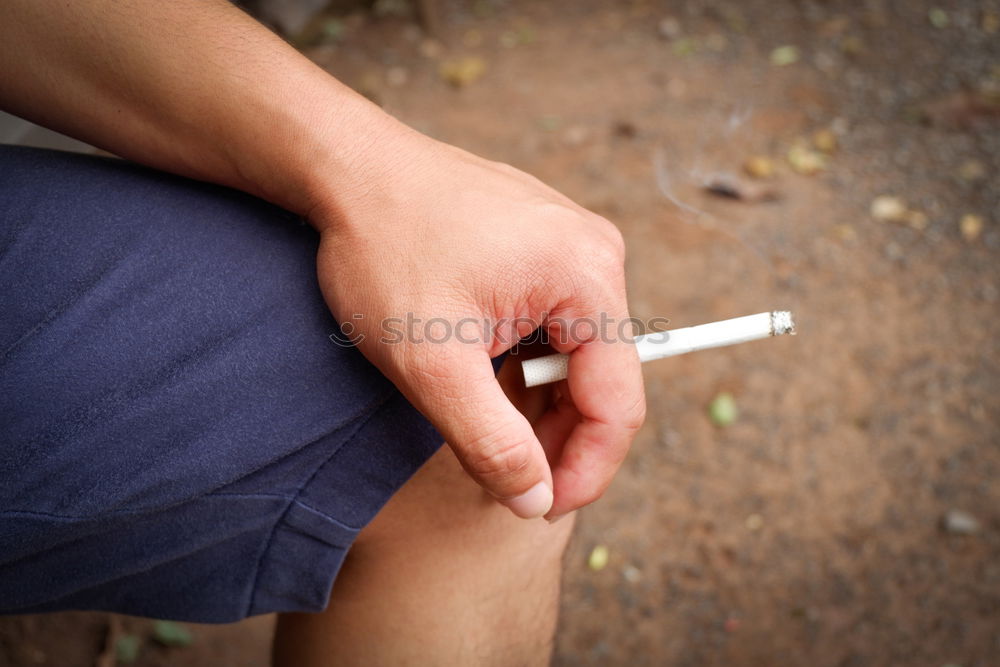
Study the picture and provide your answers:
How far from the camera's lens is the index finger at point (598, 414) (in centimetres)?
89

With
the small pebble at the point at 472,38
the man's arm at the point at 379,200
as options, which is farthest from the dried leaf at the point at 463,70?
the man's arm at the point at 379,200

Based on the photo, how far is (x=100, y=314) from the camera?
81 cm

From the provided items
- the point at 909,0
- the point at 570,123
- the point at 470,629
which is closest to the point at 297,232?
the point at 470,629

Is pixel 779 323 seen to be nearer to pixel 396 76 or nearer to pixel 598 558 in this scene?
pixel 598 558

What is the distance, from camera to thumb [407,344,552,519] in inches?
31.8

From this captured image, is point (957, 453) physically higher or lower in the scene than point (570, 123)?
lower

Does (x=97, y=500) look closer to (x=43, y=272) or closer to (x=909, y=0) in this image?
(x=43, y=272)

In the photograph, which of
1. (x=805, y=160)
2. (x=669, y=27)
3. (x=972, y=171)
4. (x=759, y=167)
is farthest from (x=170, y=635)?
(x=669, y=27)

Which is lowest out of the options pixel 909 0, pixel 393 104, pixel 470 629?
pixel 909 0

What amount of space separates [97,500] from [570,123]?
247cm

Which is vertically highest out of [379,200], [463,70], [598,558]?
[379,200]

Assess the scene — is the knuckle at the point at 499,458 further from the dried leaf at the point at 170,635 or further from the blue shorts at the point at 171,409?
the dried leaf at the point at 170,635

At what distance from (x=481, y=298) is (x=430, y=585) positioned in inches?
16.1

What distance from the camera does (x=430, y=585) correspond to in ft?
3.21
